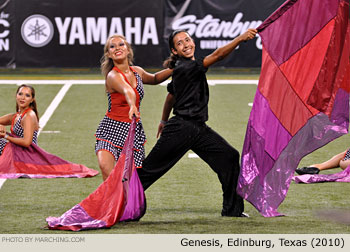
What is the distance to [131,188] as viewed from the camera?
7645mm

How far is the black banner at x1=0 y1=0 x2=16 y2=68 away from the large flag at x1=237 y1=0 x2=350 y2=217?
12.8 metres

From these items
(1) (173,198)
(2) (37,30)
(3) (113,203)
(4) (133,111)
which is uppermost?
(2) (37,30)

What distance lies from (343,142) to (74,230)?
5.97 metres

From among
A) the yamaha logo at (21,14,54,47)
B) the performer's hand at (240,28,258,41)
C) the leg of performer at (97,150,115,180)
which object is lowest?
the leg of performer at (97,150,115,180)

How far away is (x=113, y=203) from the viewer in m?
7.51

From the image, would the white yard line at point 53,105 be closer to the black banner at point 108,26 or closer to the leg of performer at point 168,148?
the black banner at point 108,26

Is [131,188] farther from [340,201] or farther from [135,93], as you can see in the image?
[340,201]

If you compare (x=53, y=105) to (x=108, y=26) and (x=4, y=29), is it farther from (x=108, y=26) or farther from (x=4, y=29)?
(x=4, y=29)

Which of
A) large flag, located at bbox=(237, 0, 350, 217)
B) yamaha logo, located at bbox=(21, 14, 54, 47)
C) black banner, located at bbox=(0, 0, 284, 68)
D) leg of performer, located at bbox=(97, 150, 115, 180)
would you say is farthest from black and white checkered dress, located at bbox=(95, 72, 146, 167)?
yamaha logo, located at bbox=(21, 14, 54, 47)

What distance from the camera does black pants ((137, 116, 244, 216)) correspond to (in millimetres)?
7781

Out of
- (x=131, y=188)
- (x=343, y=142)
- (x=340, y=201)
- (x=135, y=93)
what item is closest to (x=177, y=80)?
(x=135, y=93)

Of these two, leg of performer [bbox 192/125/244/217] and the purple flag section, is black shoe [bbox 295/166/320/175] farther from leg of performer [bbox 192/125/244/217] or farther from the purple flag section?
leg of performer [bbox 192/125/244/217]

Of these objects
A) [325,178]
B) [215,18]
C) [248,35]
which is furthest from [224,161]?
[215,18]

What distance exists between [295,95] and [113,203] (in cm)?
185
